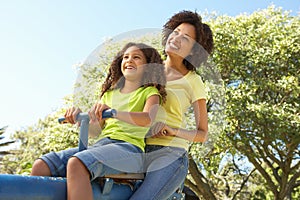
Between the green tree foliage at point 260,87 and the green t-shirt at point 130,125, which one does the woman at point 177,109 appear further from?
the green tree foliage at point 260,87

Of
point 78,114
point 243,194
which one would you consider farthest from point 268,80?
point 78,114

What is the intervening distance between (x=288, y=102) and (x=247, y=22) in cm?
289

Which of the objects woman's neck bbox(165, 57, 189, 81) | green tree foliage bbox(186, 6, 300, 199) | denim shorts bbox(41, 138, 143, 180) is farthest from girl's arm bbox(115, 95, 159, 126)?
green tree foliage bbox(186, 6, 300, 199)

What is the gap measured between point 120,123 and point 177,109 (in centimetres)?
33

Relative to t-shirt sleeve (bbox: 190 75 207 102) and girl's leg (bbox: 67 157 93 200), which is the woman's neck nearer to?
t-shirt sleeve (bbox: 190 75 207 102)

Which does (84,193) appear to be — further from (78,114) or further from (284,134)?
(284,134)

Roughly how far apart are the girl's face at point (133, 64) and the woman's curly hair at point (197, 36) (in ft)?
1.00

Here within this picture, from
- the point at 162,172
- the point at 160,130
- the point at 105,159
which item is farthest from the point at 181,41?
the point at 105,159

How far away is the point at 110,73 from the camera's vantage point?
2.31 metres

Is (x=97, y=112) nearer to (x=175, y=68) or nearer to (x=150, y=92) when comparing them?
(x=150, y=92)

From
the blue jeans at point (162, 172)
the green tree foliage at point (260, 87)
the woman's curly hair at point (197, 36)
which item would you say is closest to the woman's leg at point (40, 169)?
the blue jeans at point (162, 172)

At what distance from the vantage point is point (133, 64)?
6.84ft

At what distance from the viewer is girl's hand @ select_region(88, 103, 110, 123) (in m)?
1.86

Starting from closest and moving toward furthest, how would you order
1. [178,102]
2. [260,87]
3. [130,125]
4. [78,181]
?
[78,181], [130,125], [178,102], [260,87]
